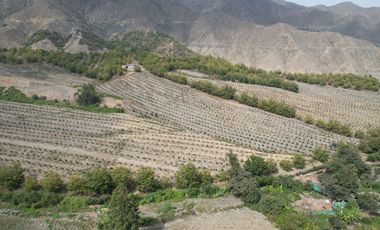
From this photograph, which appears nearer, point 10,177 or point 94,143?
point 10,177

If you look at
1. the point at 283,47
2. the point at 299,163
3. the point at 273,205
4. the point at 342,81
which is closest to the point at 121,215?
the point at 273,205

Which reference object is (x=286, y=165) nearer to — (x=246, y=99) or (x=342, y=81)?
(x=246, y=99)

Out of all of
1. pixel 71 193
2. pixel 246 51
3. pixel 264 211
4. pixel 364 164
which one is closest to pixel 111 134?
pixel 71 193

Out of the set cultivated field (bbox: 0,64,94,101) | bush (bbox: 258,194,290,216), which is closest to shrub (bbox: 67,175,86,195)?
bush (bbox: 258,194,290,216)

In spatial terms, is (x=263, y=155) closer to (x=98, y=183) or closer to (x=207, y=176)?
(x=207, y=176)

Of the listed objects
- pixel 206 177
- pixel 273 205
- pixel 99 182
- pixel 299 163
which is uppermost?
pixel 299 163

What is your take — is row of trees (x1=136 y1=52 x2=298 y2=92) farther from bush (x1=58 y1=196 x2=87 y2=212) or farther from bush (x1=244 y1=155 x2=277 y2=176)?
bush (x1=58 y1=196 x2=87 y2=212)

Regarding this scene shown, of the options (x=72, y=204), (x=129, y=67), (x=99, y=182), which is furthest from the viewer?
(x=129, y=67)
